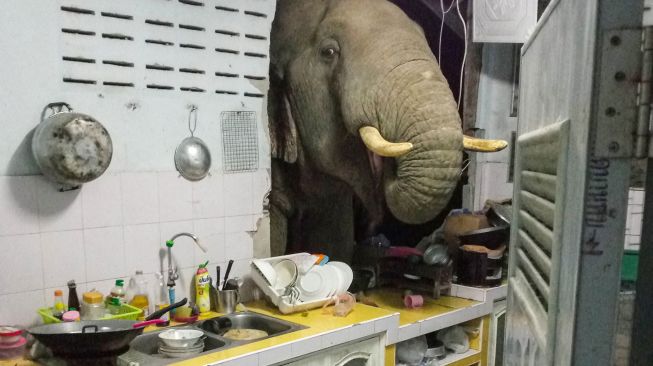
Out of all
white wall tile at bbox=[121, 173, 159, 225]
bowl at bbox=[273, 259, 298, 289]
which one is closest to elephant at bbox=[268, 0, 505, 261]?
bowl at bbox=[273, 259, 298, 289]

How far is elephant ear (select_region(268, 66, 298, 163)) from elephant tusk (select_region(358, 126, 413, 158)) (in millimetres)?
583

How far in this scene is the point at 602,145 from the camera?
0.70m

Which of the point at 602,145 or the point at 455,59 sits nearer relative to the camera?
the point at 602,145

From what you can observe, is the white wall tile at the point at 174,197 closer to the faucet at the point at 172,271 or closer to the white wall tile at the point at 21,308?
the faucet at the point at 172,271

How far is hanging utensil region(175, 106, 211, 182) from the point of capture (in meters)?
2.61

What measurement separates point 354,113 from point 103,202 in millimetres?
1350

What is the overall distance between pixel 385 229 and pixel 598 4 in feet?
14.7

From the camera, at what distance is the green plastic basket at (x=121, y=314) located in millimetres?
2164

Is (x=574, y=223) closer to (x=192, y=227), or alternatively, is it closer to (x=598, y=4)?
(x=598, y=4)

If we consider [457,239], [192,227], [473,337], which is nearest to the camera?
[192,227]

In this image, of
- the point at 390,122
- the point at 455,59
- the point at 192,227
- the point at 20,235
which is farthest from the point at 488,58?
the point at 20,235

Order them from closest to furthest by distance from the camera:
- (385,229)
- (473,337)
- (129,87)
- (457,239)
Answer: (129,87)
(473,337)
(457,239)
(385,229)

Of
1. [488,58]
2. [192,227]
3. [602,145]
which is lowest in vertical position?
[192,227]

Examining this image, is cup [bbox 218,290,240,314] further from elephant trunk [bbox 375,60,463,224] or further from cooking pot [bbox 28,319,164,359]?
elephant trunk [bbox 375,60,463,224]
